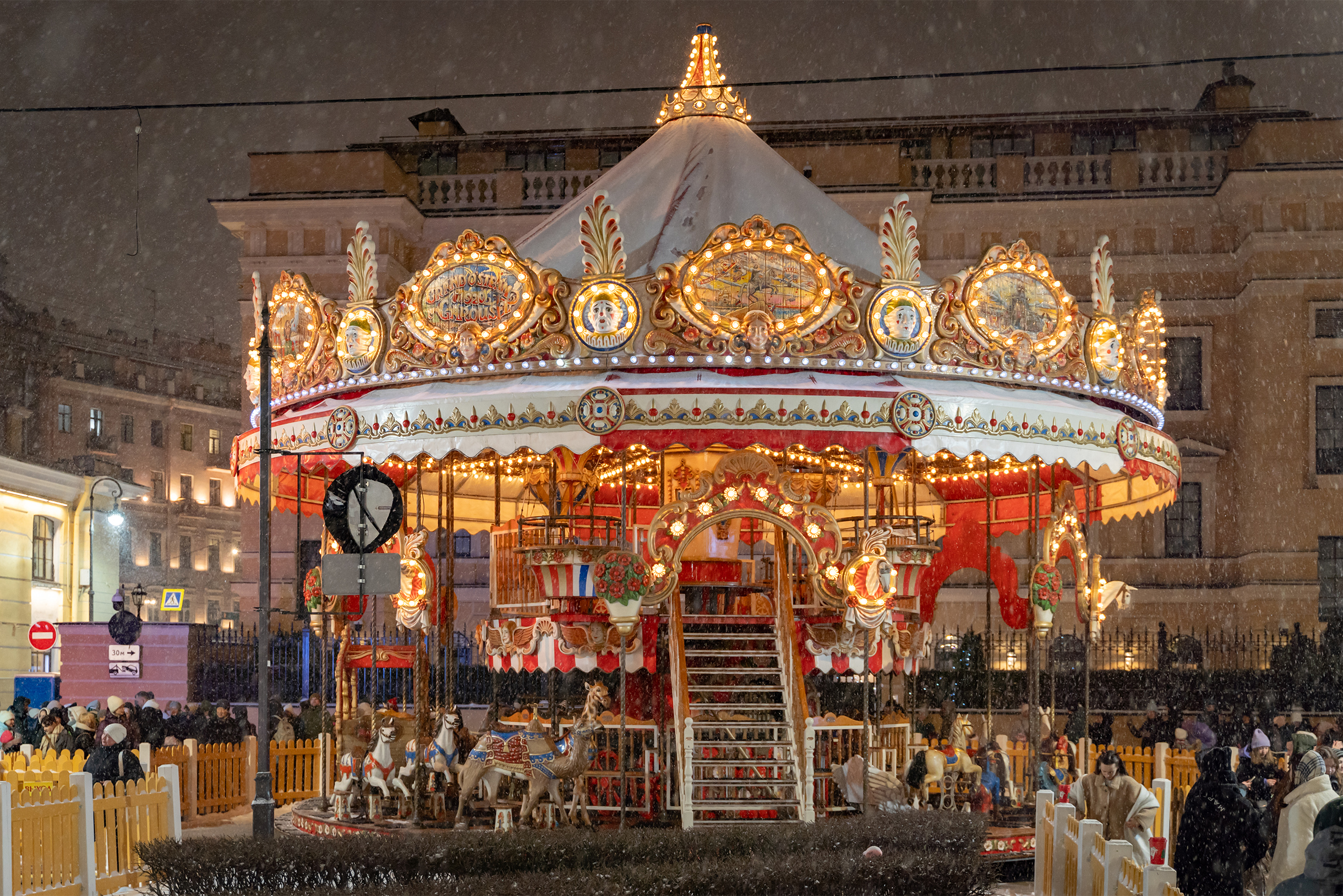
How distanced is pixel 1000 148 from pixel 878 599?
22.7m

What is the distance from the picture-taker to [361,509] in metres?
13.0

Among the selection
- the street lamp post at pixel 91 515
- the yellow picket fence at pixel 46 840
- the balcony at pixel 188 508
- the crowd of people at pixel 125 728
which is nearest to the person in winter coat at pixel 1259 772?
the crowd of people at pixel 125 728

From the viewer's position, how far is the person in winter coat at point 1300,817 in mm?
9461

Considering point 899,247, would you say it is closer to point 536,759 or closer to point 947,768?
point 947,768

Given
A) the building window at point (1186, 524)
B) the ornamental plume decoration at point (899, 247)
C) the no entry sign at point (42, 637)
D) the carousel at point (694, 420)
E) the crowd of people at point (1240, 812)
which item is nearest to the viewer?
the crowd of people at point (1240, 812)

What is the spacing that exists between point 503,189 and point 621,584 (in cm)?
2081

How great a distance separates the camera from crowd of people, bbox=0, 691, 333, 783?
14500 mm

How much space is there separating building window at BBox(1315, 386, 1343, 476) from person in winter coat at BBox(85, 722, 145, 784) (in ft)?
81.2

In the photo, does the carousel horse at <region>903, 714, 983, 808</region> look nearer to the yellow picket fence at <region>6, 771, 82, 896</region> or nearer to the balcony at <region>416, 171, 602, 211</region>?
the yellow picket fence at <region>6, 771, 82, 896</region>

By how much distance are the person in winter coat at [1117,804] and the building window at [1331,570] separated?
844 inches

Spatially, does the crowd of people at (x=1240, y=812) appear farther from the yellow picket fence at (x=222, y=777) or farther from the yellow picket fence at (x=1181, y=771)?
the yellow picket fence at (x=222, y=777)

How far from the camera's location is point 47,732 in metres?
17.4

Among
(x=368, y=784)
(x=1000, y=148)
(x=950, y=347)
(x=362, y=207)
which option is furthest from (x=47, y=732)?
(x=1000, y=148)

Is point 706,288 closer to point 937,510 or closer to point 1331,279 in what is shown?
point 937,510
